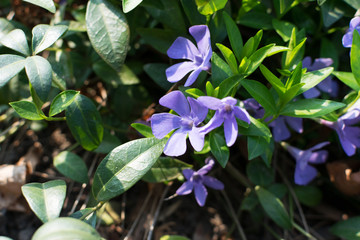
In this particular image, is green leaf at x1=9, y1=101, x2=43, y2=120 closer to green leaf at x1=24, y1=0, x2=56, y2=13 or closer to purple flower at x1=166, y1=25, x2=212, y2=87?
green leaf at x1=24, y1=0, x2=56, y2=13

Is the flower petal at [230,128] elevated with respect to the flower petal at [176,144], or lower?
elevated

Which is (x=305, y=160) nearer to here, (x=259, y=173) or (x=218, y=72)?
(x=259, y=173)

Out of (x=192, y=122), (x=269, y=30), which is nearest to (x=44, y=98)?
(x=192, y=122)

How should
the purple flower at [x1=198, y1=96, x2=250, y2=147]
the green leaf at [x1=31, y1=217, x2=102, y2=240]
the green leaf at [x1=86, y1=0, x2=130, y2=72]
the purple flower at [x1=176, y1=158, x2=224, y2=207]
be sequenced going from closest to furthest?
the green leaf at [x1=31, y1=217, x2=102, y2=240] < the purple flower at [x1=198, y1=96, x2=250, y2=147] < the green leaf at [x1=86, y1=0, x2=130, y2=72] < the purple flower at [x1=176, y1=158, x2=224, y2=207]

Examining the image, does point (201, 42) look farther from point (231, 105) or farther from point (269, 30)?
point (269, 30)

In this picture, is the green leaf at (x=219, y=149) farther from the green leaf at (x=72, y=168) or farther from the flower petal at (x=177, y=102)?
the green leaf at (x=72, y=168)

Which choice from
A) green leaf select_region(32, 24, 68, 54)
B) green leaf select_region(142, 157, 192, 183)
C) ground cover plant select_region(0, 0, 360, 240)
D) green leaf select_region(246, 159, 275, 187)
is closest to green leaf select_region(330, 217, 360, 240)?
ground cover plant select_region(0, 0, 360, 240)

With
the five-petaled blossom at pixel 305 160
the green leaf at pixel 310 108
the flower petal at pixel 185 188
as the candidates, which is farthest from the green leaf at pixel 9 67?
the five-petaled blossom at pixel 305 160

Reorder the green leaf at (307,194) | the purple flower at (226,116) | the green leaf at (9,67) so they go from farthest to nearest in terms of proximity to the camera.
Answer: the green leaf at (307,194) < the green leaf at (9,67) < the purple flower at (226,116)
